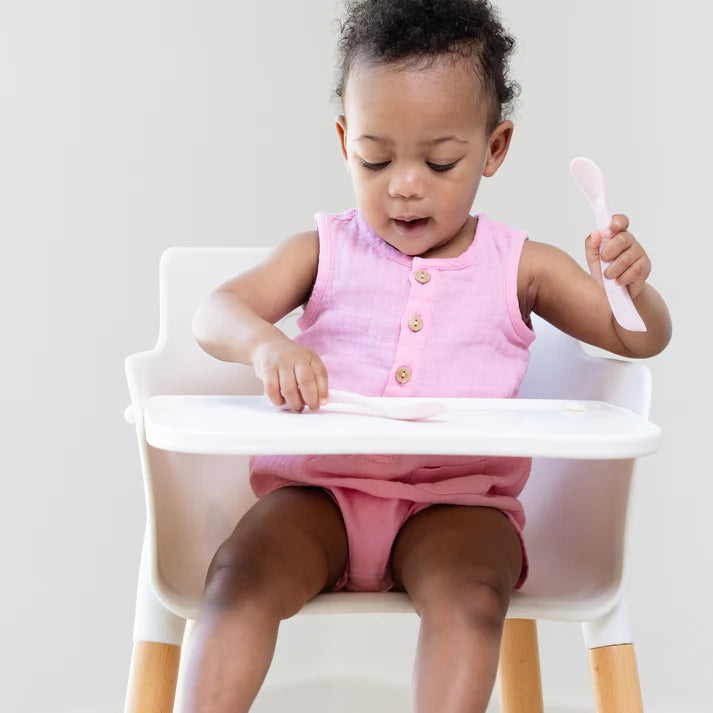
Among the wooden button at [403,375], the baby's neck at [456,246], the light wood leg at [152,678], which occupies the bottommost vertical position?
the light wood leg at [152,678]

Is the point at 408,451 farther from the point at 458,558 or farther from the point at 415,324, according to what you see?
the point at 415,324

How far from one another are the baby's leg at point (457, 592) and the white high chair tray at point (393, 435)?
6.4 inches

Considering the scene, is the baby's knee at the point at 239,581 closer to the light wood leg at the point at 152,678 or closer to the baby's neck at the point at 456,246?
the light wood leg at the point at 152,678

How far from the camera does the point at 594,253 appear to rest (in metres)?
1.06

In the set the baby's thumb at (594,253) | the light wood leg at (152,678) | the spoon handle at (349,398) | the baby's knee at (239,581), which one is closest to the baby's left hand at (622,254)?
the baby's thumb at (594,253)

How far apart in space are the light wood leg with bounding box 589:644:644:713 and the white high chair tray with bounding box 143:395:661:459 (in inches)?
11.4

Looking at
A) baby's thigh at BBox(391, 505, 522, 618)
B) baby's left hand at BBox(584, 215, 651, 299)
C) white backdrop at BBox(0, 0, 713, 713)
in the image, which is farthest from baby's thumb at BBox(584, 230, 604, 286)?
white backdrop at BBox(0, 0, 713, 713)

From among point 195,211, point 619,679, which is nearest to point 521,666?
point 619,679

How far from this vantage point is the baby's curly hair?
109 cm

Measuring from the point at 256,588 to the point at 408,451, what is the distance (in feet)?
0.76

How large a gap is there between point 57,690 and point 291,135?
33.4 inches

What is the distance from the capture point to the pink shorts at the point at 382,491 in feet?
3.42

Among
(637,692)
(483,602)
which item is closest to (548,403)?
(483,602)

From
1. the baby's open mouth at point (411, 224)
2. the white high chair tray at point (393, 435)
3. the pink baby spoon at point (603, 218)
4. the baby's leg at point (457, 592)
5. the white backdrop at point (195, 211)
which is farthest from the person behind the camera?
the white backdrop at point (195, 211)
